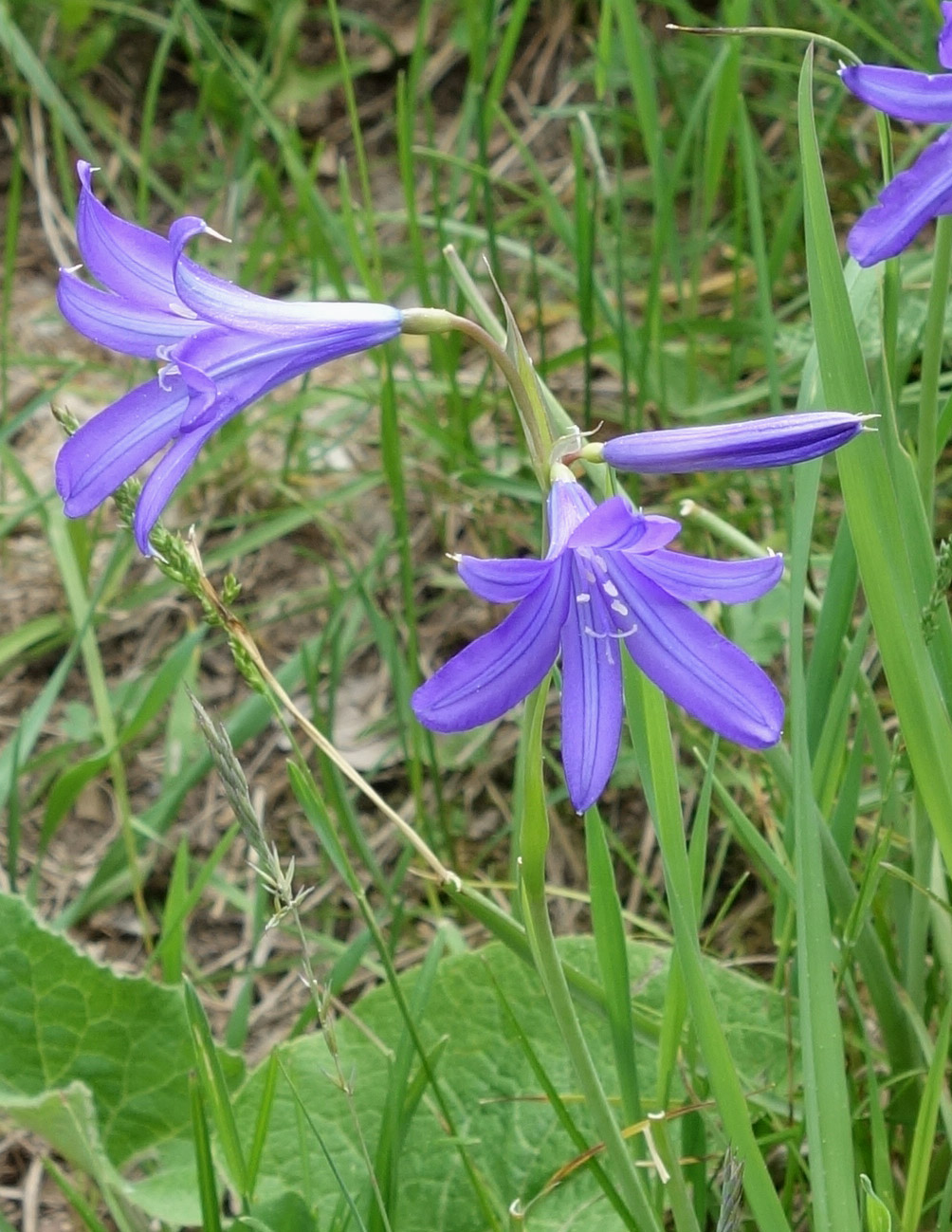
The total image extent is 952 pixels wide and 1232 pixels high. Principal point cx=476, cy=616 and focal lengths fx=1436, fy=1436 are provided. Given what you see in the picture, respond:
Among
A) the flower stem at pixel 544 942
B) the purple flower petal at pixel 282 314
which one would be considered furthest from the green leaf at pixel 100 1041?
the purple flower petal at pixel 282 314

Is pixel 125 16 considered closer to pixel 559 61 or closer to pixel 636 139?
pixel 559 61

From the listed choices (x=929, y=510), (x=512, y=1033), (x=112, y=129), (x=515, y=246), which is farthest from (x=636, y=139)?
(x=512, y=1033)

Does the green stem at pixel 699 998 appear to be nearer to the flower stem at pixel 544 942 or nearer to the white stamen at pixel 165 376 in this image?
the flower stem at pixel 544 942

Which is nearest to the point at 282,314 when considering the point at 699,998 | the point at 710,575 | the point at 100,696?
the point at 710,575

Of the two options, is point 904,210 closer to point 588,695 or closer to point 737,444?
point 737,444

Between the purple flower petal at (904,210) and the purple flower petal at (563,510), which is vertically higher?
the purple flower petal at (904,210)

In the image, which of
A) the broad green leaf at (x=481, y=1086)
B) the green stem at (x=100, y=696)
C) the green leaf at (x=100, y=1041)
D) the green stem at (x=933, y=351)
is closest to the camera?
the green stem at (x=933, y=351)
